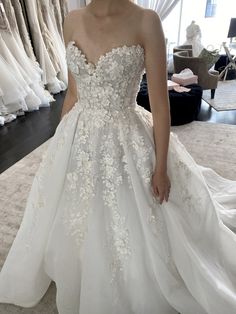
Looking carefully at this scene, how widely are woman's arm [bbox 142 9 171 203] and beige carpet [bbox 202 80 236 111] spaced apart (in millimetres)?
2915

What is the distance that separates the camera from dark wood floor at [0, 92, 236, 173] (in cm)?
271

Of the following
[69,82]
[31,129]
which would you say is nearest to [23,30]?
[31,129]

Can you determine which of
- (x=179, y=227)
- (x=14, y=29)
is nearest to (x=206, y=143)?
(x=179, y=227)

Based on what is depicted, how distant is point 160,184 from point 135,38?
51 centimetres

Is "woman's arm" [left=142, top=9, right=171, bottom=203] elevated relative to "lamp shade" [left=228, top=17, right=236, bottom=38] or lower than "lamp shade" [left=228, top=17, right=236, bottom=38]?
elevated

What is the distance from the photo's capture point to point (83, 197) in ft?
3.51

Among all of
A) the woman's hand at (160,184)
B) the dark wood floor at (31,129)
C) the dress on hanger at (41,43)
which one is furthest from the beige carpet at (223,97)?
the woman's hand at (160,184)

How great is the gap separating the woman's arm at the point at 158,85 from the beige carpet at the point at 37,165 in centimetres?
82

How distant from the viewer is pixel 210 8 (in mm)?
5262

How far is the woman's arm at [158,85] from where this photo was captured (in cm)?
88

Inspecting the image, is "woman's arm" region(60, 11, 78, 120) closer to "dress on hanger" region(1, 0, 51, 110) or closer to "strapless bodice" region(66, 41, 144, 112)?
"strapless bodice" region(66, 41, 144, 112)

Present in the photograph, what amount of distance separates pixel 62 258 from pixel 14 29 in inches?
135

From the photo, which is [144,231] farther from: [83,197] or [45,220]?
[45,220]

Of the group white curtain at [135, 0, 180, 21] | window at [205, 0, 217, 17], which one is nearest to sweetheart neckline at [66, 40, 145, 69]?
white curtain at [135, 0, 180, 21]
